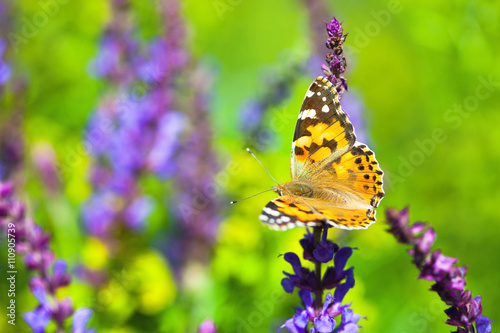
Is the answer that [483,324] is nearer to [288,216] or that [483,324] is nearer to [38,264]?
[288,216]

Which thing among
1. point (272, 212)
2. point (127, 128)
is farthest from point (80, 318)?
point (127, 128)

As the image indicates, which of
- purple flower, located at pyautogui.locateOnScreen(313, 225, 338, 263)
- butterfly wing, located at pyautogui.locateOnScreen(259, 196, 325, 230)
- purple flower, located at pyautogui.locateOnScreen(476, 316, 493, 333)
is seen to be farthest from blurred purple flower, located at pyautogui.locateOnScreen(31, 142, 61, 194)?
purple flower, located at pyautogui.locateOnScreen(476, 316, 493, 333)

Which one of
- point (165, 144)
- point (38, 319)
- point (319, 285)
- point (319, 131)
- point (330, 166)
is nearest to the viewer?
point (319, 285)

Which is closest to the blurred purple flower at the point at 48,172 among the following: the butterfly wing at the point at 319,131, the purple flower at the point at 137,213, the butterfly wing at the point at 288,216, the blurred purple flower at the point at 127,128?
the blurred purple flower at the point at 127,128

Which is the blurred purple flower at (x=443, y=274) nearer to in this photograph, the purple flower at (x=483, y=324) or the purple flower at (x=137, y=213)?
the purple flower at (x=483, y=324)

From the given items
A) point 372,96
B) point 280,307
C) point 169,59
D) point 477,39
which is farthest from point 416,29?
point 280,307

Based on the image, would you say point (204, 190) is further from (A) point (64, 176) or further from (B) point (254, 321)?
(A) point (64, 176)

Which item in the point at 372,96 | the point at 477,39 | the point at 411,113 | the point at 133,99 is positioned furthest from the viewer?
the point at 372,96
